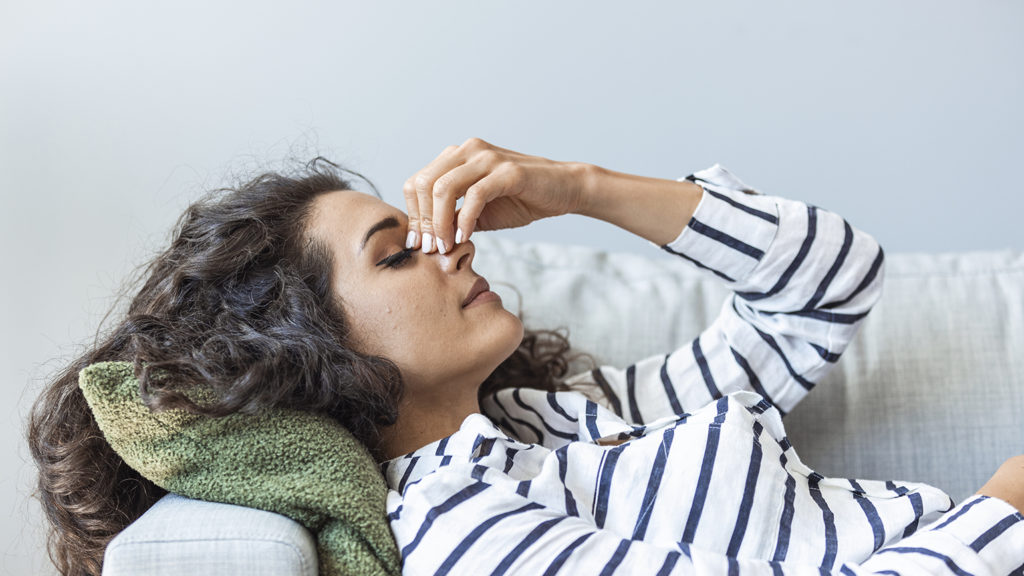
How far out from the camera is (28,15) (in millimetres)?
1391

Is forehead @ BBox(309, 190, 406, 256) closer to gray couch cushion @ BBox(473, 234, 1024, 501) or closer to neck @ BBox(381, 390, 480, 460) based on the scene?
neck @ BBox(381, 390, 480, 460)

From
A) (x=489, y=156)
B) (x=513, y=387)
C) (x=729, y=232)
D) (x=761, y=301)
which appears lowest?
(x=513, y=387)

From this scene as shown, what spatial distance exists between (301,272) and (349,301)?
7 cm

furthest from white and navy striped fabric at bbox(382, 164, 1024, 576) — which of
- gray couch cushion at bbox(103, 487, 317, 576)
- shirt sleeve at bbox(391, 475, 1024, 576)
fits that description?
gray couch cushion at bbox(103, 487, 317, 576)

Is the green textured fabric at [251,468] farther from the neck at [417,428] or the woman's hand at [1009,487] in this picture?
the woman's hand at [1009,487]

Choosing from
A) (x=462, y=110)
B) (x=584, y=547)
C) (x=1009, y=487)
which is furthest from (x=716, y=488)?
(x=462, y=110)

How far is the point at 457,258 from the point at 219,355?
293mm

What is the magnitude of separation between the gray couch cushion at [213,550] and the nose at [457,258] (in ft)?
1.19

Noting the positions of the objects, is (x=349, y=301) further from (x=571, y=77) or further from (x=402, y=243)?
(x=571, y=77)

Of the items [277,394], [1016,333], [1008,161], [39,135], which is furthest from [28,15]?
[1008,161]

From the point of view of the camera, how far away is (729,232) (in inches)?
42.2

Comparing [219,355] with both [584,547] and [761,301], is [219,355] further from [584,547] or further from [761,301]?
[761,301]

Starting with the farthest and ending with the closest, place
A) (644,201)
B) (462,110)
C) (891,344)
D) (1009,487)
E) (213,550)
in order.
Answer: (462,110) < (891,344) < (644,201) < (1009,487) < (213,550)

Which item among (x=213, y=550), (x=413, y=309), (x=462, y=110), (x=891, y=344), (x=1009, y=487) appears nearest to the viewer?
(x=213, y=550)
